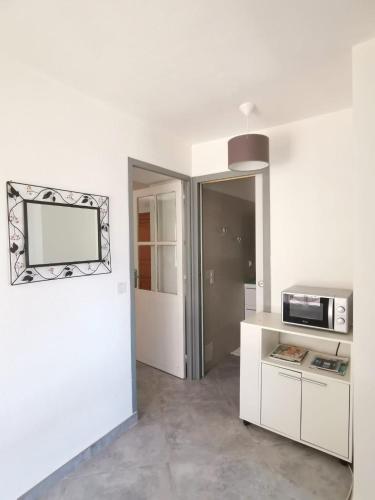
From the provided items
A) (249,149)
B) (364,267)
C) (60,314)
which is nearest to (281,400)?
(364,267)

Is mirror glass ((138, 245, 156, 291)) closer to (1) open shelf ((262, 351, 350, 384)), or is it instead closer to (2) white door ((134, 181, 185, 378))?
(2) white door ((134, 181, 185, 378))

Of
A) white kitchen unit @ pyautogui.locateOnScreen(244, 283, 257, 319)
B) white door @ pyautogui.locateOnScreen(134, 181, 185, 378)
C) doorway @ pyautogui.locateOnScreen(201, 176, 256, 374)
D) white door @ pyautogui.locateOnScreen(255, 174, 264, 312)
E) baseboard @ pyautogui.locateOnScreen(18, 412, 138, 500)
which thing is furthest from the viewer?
white kitchen unit @ pyautogui.locateOnScreen(244, 283, 257, 319)

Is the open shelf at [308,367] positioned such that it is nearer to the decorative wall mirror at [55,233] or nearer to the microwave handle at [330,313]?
the microwave handle at [330,313]

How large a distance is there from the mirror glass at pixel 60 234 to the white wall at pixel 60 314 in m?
0.14

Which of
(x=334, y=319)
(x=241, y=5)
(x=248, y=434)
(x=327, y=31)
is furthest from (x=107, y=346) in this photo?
(x=327, y=31)

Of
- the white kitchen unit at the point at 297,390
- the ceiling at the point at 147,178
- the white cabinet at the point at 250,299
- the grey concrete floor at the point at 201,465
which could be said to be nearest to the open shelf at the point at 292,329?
A: the white kitchen unit at the point at 297,390

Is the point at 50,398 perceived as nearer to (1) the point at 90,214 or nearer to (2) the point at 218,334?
(1) the point at 90,214

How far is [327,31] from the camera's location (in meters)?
1.38

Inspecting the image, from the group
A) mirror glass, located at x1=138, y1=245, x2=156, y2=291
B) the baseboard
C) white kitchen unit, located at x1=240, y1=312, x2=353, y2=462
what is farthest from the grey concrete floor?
mirror glass, located at x1=138, y1=245, x2=156, y2=291

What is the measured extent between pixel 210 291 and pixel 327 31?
2.49m

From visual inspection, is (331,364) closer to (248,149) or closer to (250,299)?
(248,149)

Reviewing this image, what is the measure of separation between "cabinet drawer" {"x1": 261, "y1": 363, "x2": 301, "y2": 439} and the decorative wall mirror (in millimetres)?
1460

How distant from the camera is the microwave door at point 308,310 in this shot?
6.52 ft

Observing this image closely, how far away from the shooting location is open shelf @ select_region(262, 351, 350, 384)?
6.35ft
